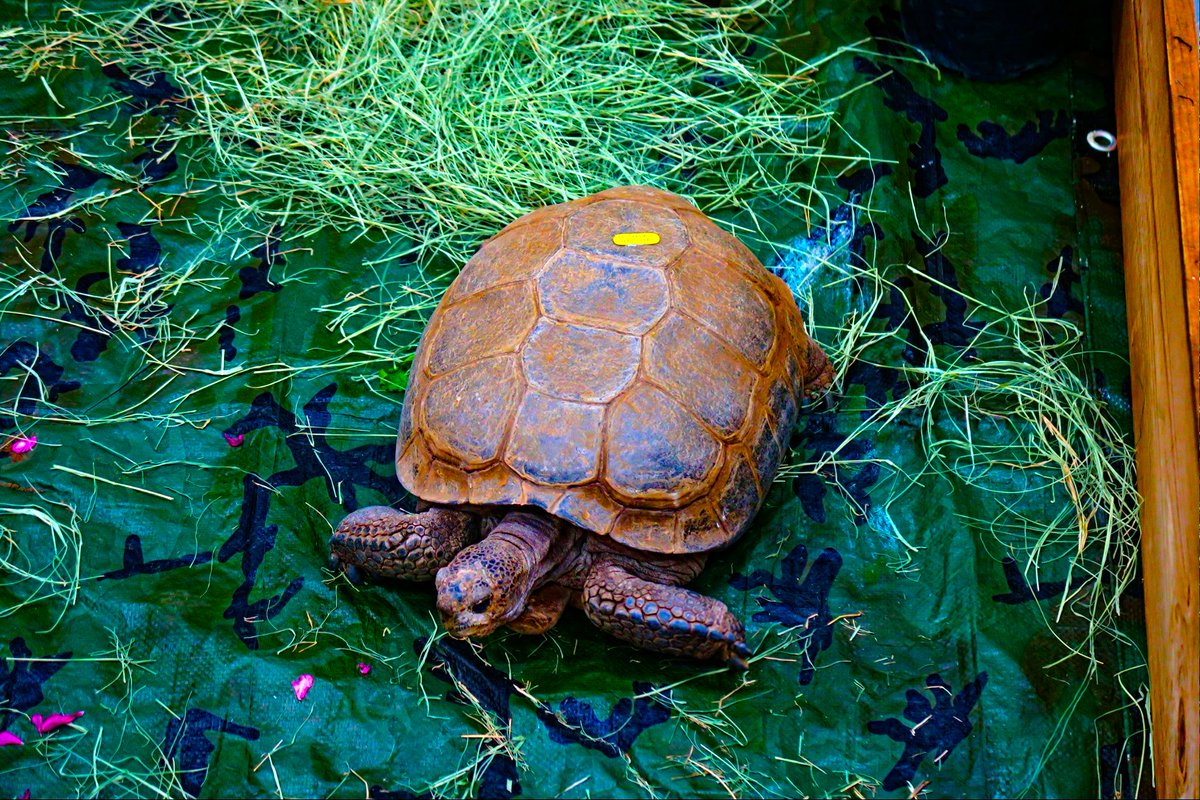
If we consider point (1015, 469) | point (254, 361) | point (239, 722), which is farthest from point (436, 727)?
point (1015, 469)

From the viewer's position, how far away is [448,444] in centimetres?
305

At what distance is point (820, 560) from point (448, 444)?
1169 millimetres

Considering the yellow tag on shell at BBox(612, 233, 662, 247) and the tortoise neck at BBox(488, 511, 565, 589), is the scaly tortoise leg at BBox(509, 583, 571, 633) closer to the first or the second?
the tortoise neck at BBox(488, 511, 565, 589)

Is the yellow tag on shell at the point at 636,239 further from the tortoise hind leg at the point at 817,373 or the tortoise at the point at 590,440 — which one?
the tortoise hind leg at the point at 817,373

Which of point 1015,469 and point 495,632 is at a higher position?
point 1015,469

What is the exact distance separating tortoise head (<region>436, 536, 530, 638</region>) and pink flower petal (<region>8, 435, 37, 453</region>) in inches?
60.2

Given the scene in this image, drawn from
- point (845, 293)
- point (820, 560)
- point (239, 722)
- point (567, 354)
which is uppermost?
point (567, 354)

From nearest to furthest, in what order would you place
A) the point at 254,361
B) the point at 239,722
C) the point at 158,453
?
the point at 239,722 → the point at 158,453 → the point at 254,361

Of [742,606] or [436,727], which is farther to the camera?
[742,606]

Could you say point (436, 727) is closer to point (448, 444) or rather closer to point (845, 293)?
point (448, 444)

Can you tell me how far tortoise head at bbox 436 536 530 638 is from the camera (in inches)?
110

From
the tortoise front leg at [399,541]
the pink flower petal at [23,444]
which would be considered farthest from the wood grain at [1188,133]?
the pink flower petal at [23,444]

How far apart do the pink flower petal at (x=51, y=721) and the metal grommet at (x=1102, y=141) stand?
4153mm

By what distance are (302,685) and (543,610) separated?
685 mm
